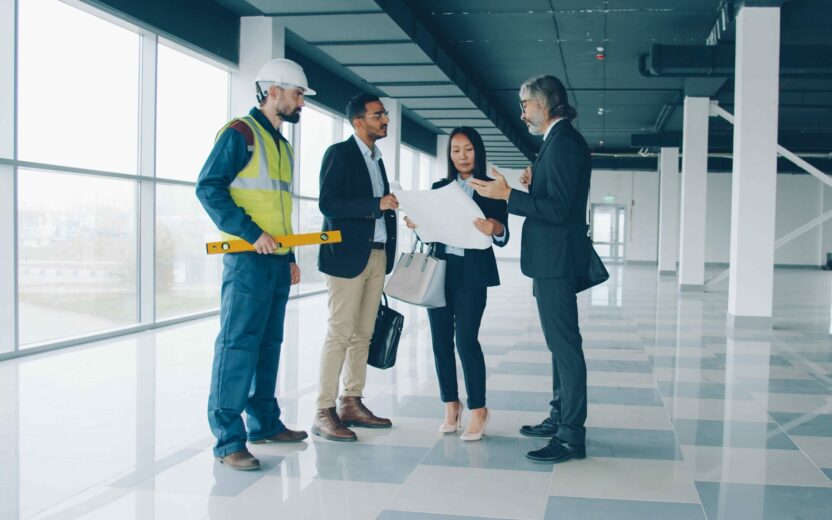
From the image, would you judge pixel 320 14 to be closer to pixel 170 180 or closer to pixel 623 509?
pixel 170 180

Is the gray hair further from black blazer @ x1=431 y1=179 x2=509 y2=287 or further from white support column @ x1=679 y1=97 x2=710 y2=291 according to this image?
white support column @ x1=679 y1=97 x2=710 y2=291

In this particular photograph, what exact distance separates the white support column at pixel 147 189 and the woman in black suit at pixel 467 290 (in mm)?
5566

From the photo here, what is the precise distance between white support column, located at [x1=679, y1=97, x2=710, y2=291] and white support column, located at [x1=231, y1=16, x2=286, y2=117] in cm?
812

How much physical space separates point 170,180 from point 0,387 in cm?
426

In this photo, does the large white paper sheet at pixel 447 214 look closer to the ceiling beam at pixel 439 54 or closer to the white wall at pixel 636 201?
the ceiling beam at pixel 439 54

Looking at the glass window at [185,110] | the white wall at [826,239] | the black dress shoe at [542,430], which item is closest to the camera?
the black dress shoe at [542,430]

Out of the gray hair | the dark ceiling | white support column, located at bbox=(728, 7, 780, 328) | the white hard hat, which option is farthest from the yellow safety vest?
white support column, located at bbox=(728, 7, 780, 328)

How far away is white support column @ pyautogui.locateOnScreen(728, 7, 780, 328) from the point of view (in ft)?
29.9

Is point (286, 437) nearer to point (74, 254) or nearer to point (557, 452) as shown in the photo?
point (557, 452)

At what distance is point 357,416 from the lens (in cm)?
416

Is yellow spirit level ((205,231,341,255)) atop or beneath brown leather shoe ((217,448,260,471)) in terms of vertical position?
atop

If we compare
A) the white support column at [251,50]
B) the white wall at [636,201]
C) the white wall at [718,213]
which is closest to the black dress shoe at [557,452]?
the white support column at [251,50]

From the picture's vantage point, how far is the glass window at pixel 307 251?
13.3 m

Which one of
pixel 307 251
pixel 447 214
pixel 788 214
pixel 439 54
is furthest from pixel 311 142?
pixel 788 214
